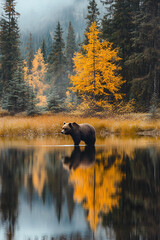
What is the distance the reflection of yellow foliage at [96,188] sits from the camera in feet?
19.8

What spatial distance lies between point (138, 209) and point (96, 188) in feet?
6.12

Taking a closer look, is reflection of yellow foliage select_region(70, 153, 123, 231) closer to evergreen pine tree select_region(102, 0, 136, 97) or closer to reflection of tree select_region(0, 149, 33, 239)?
reflection of tree select_region(0, 149, 33, 239)

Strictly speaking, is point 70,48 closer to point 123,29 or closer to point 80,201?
point 123,29

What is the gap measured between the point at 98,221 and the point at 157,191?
2473 mm

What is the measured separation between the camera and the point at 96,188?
7762mm

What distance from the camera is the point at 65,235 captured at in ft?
15.6

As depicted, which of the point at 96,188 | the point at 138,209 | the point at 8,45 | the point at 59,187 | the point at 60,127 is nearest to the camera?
the point at 138,209

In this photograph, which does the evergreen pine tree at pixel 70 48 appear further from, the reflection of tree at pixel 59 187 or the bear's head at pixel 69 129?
the reflection of tree at pixel 59 187

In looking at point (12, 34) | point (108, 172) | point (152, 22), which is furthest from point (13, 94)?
point (108, 172)

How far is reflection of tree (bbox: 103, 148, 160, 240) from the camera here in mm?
4836

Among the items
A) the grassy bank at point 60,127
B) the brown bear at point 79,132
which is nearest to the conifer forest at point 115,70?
the grassy bank at point 60,127

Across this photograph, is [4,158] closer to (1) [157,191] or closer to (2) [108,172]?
(2) [108,172]

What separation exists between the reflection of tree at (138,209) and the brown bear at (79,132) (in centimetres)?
786

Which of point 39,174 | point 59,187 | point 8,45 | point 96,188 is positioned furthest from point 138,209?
point 8,45
